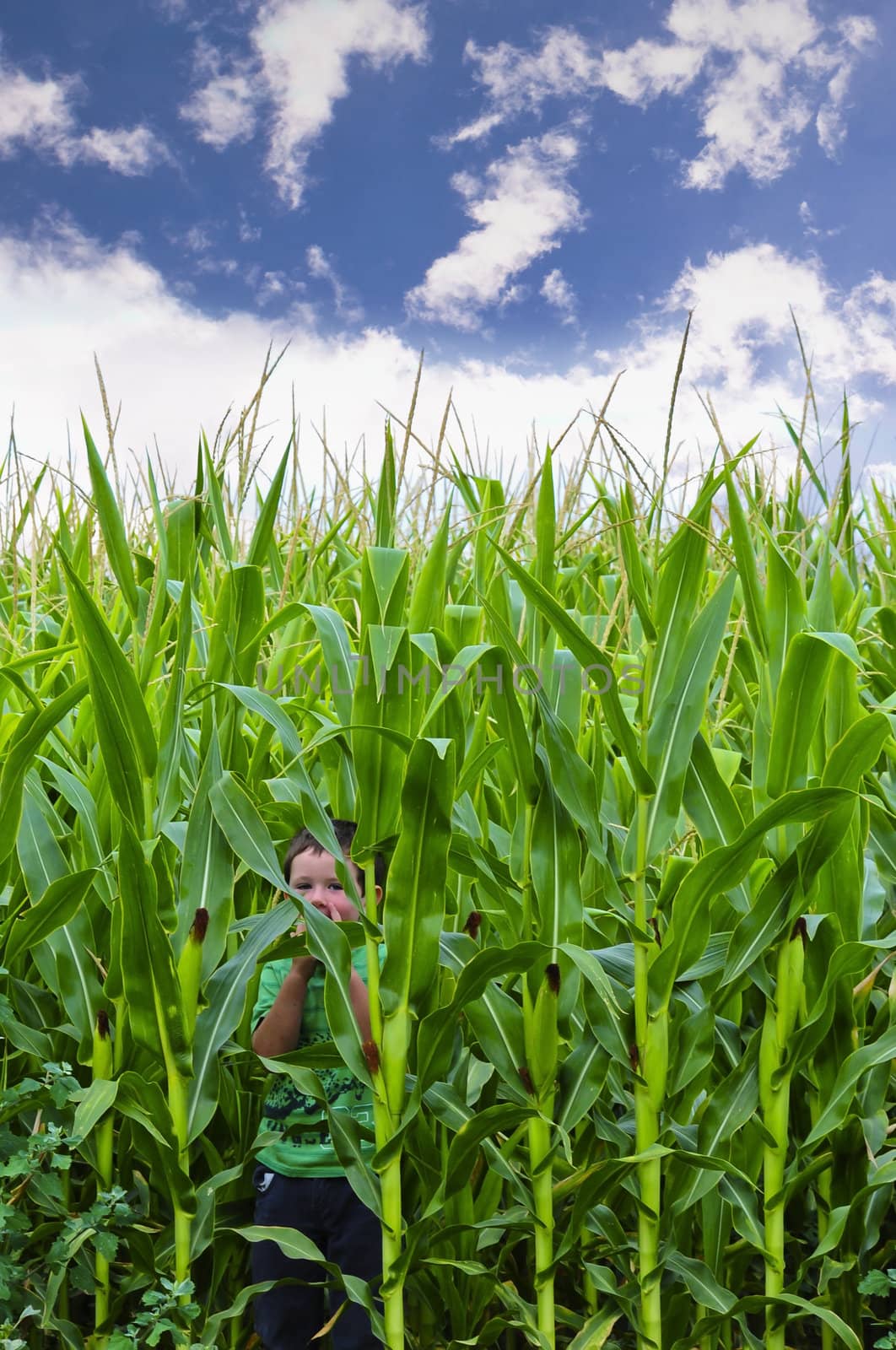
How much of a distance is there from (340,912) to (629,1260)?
0.77 metres

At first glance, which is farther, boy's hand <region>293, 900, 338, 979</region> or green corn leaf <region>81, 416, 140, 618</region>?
boy's hand <region>293, 900, 338, 979</region>

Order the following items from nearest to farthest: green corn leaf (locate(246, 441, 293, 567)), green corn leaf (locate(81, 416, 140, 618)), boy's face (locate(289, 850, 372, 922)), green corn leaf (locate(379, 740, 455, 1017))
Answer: green corn leaf (locate(379, 740, 455, 1017))
green corn leaf (locate(81, 416, 140, 618))
boy's face (locate(289, 850, 372, 922))
green corn leaf (locate(246, 441, 293, 567))

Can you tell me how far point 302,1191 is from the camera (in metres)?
1.66

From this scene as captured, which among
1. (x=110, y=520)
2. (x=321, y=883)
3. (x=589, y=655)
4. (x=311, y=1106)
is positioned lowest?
(x=311, y=1106)

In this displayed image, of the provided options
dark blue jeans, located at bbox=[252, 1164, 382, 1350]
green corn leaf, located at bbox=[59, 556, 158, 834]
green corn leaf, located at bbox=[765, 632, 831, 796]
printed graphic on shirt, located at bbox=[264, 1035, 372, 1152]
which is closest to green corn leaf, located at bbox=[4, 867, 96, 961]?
green corn leaf, located at bbox=[59, 556, 158, 834]

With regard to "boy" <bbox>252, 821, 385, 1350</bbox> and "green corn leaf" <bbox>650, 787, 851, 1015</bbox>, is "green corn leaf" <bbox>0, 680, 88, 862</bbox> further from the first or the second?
"green corn leaf" <bbox>650, 787, 851, 1015</bbox>

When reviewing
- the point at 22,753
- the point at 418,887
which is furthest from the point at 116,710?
the point at 418,887

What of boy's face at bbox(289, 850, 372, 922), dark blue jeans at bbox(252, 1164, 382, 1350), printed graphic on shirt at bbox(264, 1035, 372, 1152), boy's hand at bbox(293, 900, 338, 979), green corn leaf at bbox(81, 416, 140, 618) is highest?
green corn leaf at bbox(81, 416, 140, 618)

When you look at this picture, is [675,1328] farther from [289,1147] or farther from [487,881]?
[487,881]

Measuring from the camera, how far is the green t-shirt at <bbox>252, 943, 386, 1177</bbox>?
166 cm

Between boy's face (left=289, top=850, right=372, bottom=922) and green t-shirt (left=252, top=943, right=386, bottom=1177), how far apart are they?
0.38ft

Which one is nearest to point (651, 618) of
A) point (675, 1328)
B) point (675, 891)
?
point (675, 891)

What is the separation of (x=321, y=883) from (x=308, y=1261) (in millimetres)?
654

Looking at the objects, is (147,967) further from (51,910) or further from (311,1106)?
(311,1106)
